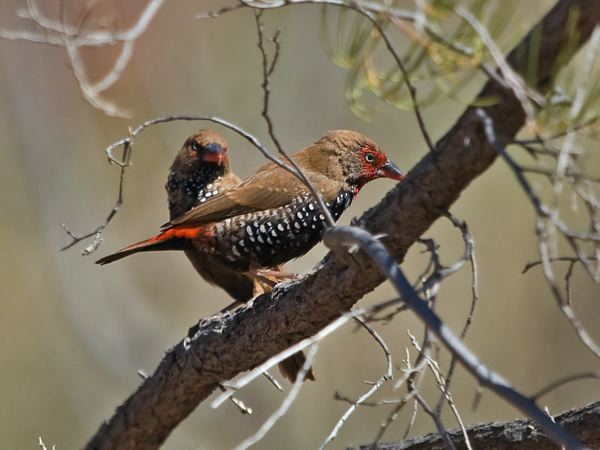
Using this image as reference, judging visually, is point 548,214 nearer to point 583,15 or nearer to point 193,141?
point 583,15

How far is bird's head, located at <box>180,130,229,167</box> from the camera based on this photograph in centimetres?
595

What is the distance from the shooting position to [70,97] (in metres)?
12.1

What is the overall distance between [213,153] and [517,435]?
281cm

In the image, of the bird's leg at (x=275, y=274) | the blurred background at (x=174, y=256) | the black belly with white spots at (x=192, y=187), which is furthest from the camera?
the blurred background at (x=174, y=256)

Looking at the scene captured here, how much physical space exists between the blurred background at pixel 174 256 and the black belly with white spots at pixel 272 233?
3.97 m

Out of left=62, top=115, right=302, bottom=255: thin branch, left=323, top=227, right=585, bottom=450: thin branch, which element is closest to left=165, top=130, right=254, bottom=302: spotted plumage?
left=62, top=115, right=302, bottom=255: thin branch

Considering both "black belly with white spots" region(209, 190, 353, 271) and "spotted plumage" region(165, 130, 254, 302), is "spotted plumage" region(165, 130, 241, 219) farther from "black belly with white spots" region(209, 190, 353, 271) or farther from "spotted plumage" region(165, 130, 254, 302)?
"black belly with white spots" region(209, 190, 353, 271)

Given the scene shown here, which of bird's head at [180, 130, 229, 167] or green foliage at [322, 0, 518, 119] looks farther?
bird's head at [180, 130, 229, 167]

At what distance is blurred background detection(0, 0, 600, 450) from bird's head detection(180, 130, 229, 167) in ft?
10.9

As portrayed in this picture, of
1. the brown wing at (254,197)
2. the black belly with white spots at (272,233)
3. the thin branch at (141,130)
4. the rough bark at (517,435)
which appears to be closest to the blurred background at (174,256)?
the brown wing at (254,197)

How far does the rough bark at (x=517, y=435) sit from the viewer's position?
372 centimetres

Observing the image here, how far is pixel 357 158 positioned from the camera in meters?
5.63

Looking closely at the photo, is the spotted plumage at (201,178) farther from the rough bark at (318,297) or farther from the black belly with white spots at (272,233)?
the rough bark at (318,297)

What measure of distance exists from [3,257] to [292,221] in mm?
6999
